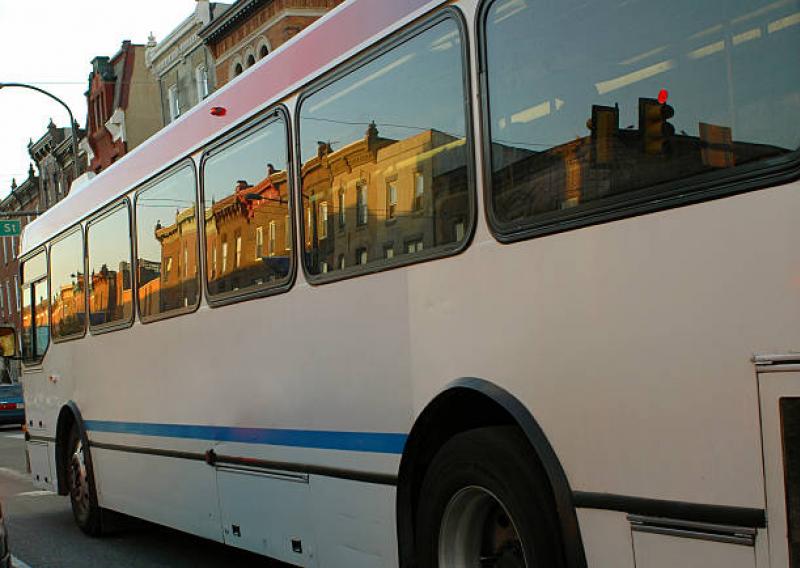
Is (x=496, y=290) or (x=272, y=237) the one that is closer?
(x=496, y=290)

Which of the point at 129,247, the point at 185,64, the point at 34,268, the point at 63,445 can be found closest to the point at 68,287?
the point at 63,445

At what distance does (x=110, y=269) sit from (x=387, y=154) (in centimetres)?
498

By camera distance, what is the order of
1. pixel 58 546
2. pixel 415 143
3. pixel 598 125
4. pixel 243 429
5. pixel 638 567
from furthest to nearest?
pixel 58 546, pixel 243 429, pixel 415 143, pixel 598 125, pixel 638 567

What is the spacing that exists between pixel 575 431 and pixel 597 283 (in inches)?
20.0

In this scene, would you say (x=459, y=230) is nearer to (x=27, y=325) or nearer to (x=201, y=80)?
(x=27, y=325)

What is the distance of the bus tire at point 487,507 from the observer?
4.04 m

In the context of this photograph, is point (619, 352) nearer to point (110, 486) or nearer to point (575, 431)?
point (575, 431)

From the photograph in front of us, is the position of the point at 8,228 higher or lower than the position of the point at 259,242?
higher

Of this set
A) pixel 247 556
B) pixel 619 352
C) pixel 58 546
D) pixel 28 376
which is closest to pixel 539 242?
pixel 619 352

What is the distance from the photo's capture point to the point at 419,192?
4.89 metres

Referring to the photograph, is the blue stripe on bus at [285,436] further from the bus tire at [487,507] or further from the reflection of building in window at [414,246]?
the reflection of building in window at [414,246]

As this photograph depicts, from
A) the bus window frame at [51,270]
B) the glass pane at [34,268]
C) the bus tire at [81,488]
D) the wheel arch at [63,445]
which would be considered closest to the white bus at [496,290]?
the bus tire at [81,488]

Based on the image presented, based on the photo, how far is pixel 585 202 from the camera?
382 cm

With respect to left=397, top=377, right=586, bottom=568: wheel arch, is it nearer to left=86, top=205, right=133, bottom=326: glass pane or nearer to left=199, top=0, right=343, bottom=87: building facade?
left=86, top=205, right=133, bottom=326: glass pane
